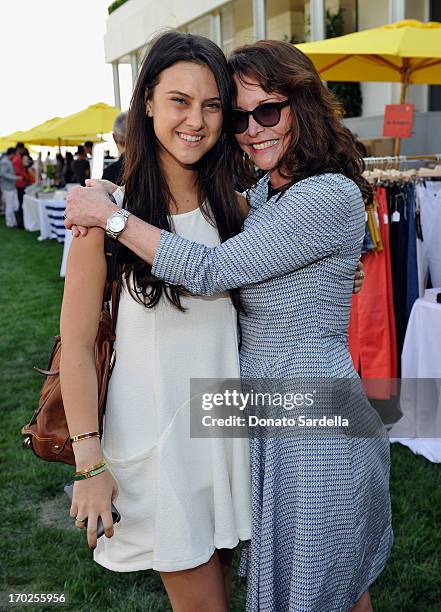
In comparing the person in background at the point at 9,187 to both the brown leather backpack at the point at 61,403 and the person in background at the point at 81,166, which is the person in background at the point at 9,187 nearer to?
the person in background at the point at 81,166

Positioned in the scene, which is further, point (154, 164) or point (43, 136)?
point (43, 136)

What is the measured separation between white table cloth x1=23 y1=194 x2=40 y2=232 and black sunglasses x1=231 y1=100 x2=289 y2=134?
1559 centimetres

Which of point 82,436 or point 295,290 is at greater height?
point 295,290

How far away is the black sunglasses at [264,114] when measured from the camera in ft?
5.82

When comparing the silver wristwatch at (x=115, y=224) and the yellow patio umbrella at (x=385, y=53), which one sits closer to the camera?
the silver wristwatch at (x=115, y=224)

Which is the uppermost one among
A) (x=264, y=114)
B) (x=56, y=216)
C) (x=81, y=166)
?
(x=264, y=114)

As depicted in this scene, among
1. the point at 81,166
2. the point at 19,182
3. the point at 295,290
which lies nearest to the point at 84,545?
the point at 295,290

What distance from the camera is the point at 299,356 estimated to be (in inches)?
67.2

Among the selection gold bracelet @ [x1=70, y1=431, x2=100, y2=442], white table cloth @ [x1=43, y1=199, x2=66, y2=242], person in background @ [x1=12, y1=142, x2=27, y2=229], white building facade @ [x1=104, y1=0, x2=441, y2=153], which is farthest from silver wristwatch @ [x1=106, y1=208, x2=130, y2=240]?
person in background @ [x1=12, y1=142, x2=27, y2=229]

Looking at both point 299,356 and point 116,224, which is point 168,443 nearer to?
point 299,356

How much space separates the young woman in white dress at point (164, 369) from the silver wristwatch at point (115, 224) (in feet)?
0.11

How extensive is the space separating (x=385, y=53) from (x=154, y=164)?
4.70m

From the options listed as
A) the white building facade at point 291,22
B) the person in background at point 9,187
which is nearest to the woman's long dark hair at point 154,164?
the white building facade at point 291,22

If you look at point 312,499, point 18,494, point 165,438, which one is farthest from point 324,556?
point 18,494
